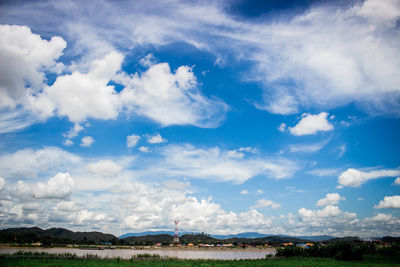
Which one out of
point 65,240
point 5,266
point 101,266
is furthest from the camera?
point 65,240

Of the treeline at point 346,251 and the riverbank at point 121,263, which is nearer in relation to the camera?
the riverbank at point 121,263

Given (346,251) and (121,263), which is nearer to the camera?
(121,263)

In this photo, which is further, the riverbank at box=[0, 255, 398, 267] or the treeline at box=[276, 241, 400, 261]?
the treeline at box=[276, 241, 400, 261]

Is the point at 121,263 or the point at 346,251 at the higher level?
the point at 121,263

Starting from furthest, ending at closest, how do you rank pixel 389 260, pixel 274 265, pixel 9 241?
pixel 9 241
pixel 389 260
pixel 274 265

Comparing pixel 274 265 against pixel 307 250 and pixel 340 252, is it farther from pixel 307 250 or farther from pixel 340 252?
pixel 307 250

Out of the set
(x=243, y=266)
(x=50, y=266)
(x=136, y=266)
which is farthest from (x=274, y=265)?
(x=50, y=266)

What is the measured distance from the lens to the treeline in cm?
6794

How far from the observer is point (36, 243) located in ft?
512

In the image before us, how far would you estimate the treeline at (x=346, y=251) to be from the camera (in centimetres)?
6794

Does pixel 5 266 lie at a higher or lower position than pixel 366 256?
higher

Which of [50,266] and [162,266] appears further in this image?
[162,266]

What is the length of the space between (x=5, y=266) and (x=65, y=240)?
143649 millimetres

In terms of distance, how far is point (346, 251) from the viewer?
228ft
